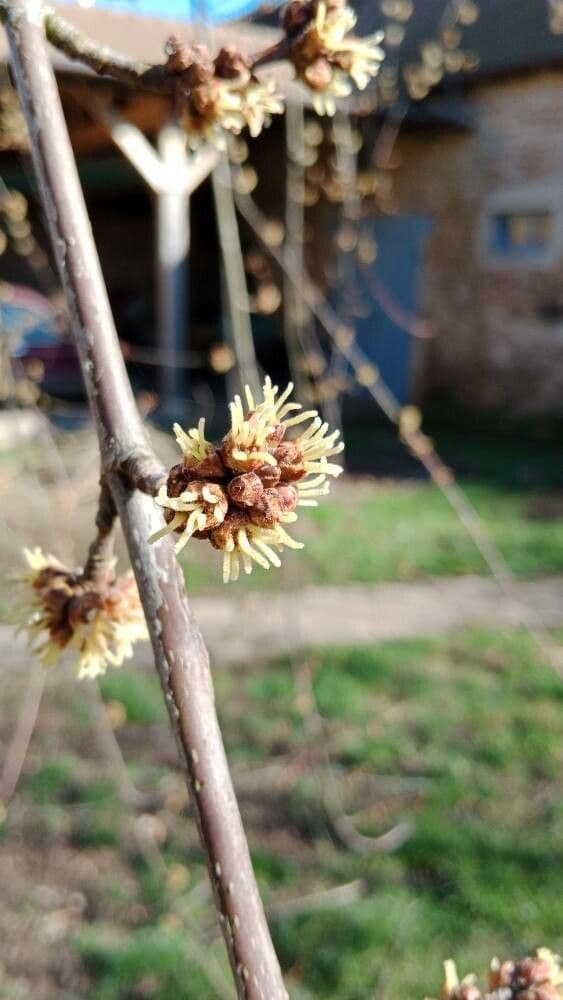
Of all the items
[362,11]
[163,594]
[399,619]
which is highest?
[163,594]

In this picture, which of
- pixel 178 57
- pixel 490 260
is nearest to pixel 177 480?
pixel 178 57

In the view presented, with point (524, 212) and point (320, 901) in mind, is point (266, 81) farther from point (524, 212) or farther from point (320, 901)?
point (524, 212)

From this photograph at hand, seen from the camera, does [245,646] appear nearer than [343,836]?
No

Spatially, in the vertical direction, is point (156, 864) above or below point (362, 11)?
below

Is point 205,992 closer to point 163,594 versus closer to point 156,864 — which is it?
point 156,864

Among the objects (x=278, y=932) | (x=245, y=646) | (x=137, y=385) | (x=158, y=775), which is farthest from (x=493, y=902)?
(x=137, y=385)

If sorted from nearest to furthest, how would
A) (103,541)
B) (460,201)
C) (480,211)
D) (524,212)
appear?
(103,541)
(524,212)
(480,211)
(460,201)

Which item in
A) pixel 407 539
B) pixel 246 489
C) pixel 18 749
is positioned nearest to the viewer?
pixel 246 489
